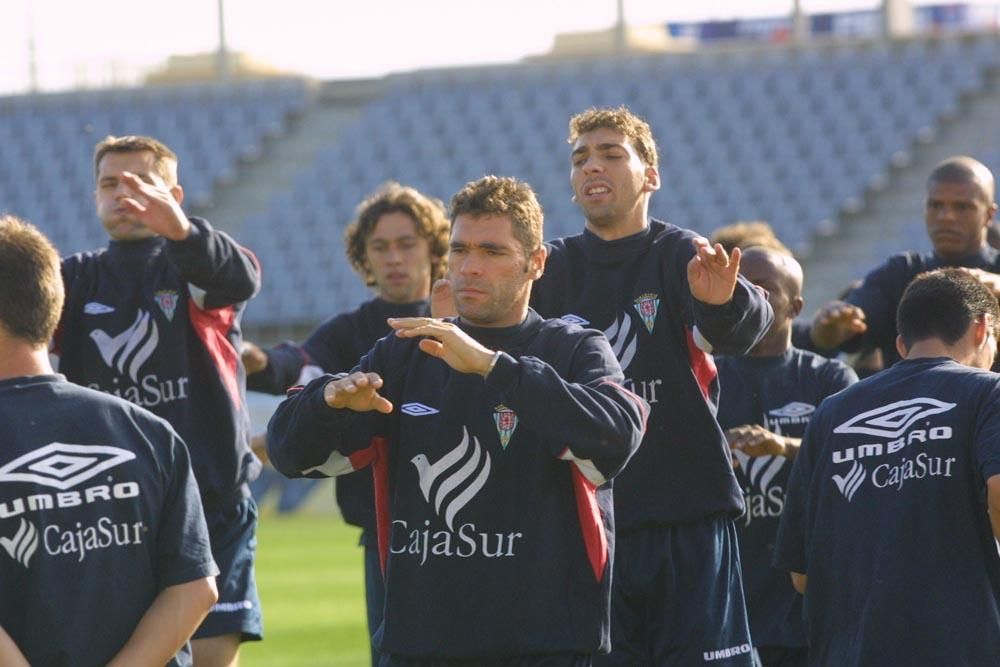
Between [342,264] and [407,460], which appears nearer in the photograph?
[407,460]

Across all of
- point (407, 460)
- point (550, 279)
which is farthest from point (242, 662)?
point (407, 460)

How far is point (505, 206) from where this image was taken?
4883 millimetres

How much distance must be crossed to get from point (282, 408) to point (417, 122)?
23.8m

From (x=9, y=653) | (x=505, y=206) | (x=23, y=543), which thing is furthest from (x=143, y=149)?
(x=9, y=653)

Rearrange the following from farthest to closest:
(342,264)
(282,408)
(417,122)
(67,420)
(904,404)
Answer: (417,122)
(342,264)
(904,404)
(282,408)
(67,420)

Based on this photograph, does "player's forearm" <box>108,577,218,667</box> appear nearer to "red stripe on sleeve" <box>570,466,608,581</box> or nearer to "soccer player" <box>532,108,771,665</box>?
"red stripe on sleeve" <box>570,466,608,581</box>

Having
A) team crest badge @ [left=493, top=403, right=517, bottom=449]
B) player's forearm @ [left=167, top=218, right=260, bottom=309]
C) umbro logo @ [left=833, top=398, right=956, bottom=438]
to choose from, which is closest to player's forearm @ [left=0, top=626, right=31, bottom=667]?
team crest badge @ [left=493, top=403, right=517, bottom=449]

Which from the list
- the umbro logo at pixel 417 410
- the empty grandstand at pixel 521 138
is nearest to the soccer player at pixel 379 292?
the umbro logo at pixel 417 410

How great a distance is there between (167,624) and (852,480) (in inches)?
87.7

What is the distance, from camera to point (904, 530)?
16.6ft

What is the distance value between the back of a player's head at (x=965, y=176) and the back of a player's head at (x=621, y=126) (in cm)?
188

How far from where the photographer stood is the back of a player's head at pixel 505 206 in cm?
487

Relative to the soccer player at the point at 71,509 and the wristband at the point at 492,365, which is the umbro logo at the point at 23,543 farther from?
the wristband at the point at 492,365

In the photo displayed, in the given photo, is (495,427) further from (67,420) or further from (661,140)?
(661,140)
